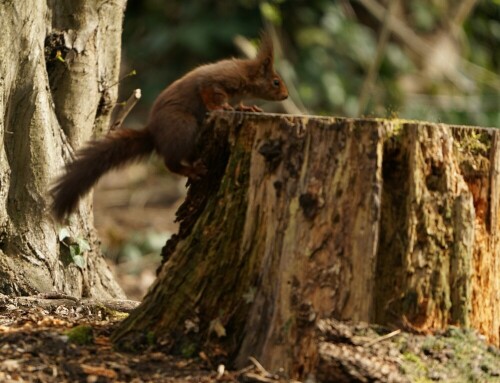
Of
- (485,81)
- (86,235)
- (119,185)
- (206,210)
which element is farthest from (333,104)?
(206,210)

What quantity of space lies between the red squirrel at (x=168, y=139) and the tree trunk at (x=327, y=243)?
0.48 m

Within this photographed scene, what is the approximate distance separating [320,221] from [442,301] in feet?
1.71

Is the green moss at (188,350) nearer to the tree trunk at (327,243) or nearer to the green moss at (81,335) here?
the tree trunk at (327,243)

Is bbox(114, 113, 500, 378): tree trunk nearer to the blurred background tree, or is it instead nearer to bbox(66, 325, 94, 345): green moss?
bbox(66, 325, 94, 345): green moss

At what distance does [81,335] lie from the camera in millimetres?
3449

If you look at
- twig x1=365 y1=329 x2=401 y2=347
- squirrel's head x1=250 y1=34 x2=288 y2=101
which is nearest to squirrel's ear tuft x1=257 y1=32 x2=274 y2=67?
squirrel's head x1=250 y1=34 x2=288 y2=101

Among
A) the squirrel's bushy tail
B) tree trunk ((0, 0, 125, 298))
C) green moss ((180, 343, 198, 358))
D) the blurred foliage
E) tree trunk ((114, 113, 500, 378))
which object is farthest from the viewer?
the blurred foliage

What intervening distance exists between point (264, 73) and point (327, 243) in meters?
1.92

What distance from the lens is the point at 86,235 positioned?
4.59 meters

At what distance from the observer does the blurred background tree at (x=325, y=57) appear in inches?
400

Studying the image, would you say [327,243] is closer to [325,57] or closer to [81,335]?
[81,335]

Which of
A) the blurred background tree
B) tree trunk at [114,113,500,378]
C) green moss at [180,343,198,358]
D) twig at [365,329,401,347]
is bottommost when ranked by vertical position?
green moss at [180,343,198,358]

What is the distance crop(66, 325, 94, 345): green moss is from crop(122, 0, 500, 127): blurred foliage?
627 centimetres

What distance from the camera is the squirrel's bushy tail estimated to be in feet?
12.8
